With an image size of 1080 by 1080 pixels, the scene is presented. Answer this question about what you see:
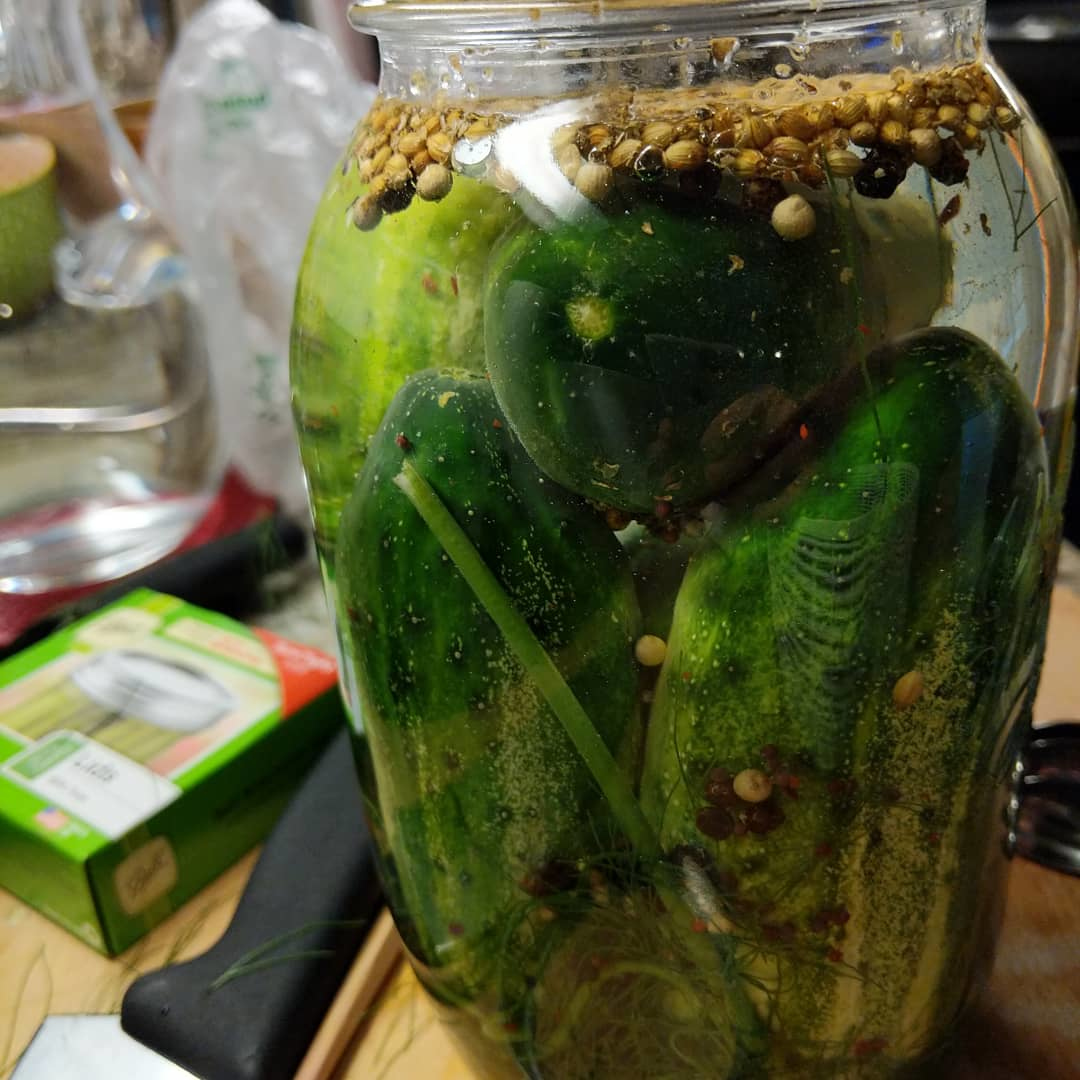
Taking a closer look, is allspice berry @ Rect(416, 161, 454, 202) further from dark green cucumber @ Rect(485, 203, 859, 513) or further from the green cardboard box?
the green cardboard box

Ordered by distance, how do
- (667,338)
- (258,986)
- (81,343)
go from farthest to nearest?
(81,343), (258,986), (667,338)

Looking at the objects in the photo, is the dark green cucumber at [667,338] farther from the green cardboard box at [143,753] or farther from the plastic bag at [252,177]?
the plastic bag at [252,177]

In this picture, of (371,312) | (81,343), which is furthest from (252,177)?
(371,312)

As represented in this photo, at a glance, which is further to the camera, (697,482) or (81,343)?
(81,343)

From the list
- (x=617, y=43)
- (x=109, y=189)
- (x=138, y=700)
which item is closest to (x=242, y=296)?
(x=109, y=189)

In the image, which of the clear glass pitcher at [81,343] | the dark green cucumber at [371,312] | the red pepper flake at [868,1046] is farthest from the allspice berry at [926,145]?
the clear glass pitcher at [81,343]

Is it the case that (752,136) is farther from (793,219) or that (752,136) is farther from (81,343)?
(81,343)
